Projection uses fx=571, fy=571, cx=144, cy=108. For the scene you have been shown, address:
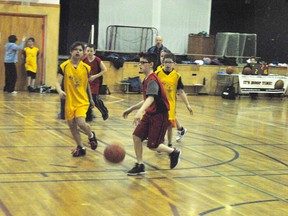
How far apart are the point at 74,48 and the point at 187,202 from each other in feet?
10.8

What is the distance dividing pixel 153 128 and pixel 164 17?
18.7 metres

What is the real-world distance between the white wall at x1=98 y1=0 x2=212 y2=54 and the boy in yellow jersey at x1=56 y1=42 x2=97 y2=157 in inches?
634

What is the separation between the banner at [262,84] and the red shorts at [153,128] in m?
15.5

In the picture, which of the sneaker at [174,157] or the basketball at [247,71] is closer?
the sneaker at [174,157]

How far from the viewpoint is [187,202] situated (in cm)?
634

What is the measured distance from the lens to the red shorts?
7.54 m

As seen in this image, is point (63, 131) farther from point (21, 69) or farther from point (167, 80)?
point (21, 69)

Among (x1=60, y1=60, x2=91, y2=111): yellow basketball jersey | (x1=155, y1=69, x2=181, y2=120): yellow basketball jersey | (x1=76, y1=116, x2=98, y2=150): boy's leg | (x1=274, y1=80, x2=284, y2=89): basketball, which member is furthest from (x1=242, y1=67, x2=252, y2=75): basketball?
(x1=60, y1=60, x2=91, y2=111): yellow basketball jersey

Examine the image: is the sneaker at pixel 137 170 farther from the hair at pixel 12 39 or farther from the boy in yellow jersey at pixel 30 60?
A: the boy in yellow jersey at pixel 30 60

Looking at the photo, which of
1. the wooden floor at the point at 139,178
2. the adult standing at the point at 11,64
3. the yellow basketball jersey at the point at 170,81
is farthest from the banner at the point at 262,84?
the yellow basketball jersey at the point at 170,81

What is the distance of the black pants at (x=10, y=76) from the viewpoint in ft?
63.7

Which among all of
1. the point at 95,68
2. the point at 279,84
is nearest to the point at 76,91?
the point at 95,68

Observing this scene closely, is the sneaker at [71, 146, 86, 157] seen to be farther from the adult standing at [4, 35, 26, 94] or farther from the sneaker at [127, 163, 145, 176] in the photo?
the adult standing at [4, 35, 26, 94]

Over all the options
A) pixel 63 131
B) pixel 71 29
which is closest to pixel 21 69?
pixel 71 29
